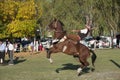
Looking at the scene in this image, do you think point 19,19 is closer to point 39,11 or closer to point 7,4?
point 7,4

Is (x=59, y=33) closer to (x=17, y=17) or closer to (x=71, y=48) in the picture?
(x=71, y=48)

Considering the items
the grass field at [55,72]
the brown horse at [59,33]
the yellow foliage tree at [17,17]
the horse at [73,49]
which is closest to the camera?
the grass field at [55,72]

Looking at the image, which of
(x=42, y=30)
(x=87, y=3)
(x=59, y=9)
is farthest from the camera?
(x=42, y=30)

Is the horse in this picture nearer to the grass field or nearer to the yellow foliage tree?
the grass field

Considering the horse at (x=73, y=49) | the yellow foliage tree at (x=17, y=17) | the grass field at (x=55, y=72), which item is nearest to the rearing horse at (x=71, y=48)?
the horse at (x=73, y=49)

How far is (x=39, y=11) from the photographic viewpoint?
65000mm

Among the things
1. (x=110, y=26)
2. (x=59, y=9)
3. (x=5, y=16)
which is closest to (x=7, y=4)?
(x=5, y=16)

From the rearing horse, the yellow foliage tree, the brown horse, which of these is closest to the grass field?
the rearing horse

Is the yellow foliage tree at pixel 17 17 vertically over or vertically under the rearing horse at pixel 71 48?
over

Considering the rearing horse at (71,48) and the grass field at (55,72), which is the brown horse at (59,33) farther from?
the grass field at (55,72)

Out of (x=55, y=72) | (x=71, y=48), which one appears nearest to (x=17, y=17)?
(x=55, y=72)

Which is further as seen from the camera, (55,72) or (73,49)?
(55,72)

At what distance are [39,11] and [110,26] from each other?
534 inches

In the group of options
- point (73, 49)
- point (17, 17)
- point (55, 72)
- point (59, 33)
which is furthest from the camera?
point (17, 17)
